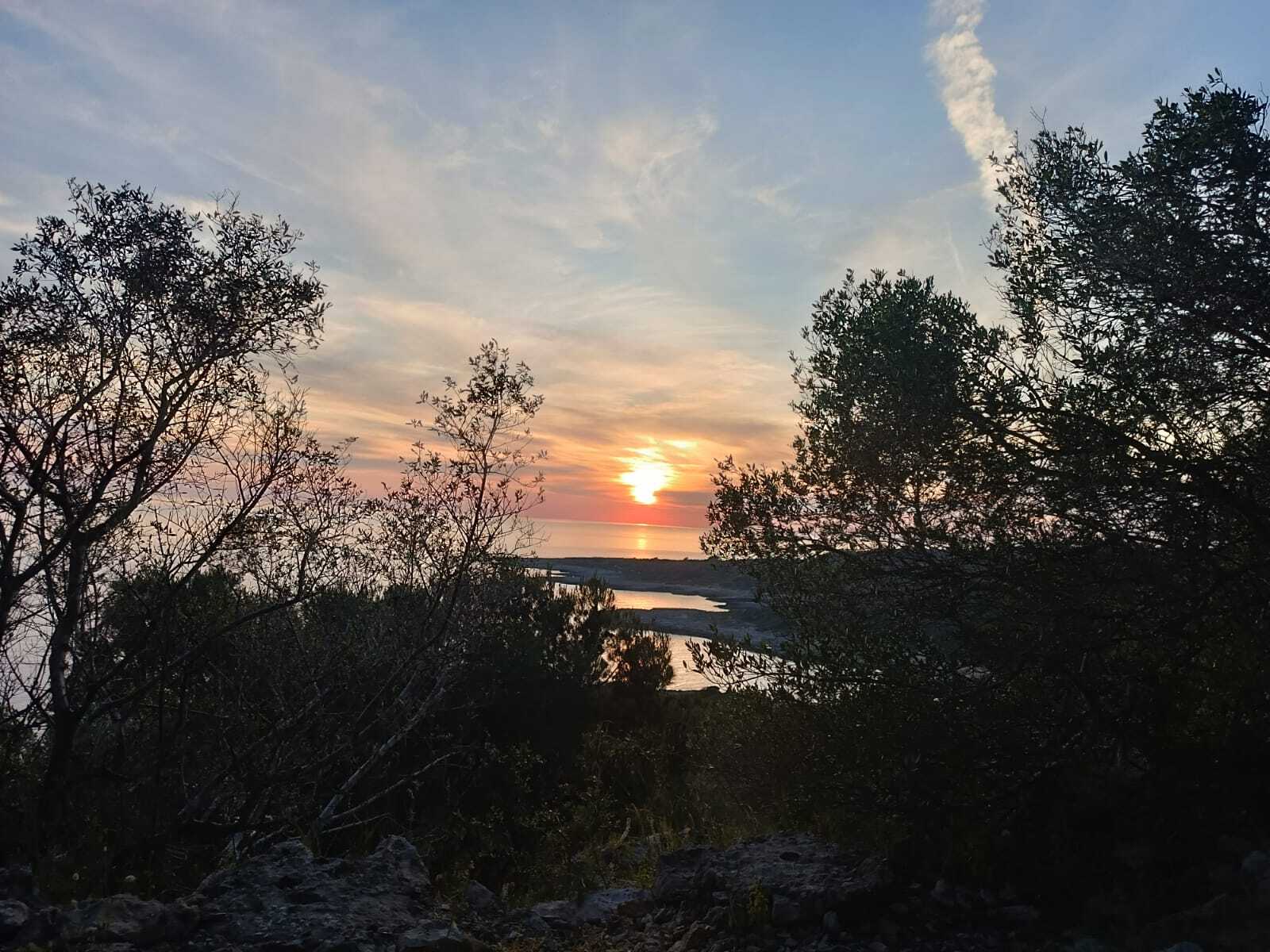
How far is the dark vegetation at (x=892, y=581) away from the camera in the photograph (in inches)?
256

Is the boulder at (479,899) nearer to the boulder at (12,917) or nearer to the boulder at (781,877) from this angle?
the boulder at (781,877)

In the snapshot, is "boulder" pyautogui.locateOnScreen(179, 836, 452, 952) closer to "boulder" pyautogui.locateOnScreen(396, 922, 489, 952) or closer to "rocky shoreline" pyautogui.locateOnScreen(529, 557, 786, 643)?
"boulder" pyautogui.locateOnScreen(396, 922, 489, 952)

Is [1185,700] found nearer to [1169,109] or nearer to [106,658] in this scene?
[1169,109]

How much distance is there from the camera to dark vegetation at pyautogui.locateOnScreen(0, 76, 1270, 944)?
651cm

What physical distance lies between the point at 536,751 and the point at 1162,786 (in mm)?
12184

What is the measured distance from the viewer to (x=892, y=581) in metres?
8.43

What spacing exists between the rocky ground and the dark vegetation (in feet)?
1.30

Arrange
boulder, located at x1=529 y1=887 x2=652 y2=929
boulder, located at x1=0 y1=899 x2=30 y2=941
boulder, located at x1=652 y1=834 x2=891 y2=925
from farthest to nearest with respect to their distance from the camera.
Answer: boulder, located at x1=529 y1=887 x2=652 y2=929
boulder, located at x1=652 y1=834 x2=891 y2=925
boulder, located at x1=0 y1=899 x2=30 y2=941

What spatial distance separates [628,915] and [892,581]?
14.0 feet

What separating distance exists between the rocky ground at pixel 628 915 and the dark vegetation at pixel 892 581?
397 millimetres

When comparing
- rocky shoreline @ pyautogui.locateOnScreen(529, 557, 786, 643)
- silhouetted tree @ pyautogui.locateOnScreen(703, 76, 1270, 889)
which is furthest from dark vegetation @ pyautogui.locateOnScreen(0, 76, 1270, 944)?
rocky shoreline @ pyautogui.locateOnScreen(529, 557, 786, 643)

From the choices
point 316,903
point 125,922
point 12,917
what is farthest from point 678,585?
point 12,917

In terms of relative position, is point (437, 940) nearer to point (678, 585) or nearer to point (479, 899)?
point (479, 899)

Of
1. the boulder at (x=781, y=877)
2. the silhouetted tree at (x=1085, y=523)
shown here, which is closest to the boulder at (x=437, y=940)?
the boulder at (x=781, y=877)
